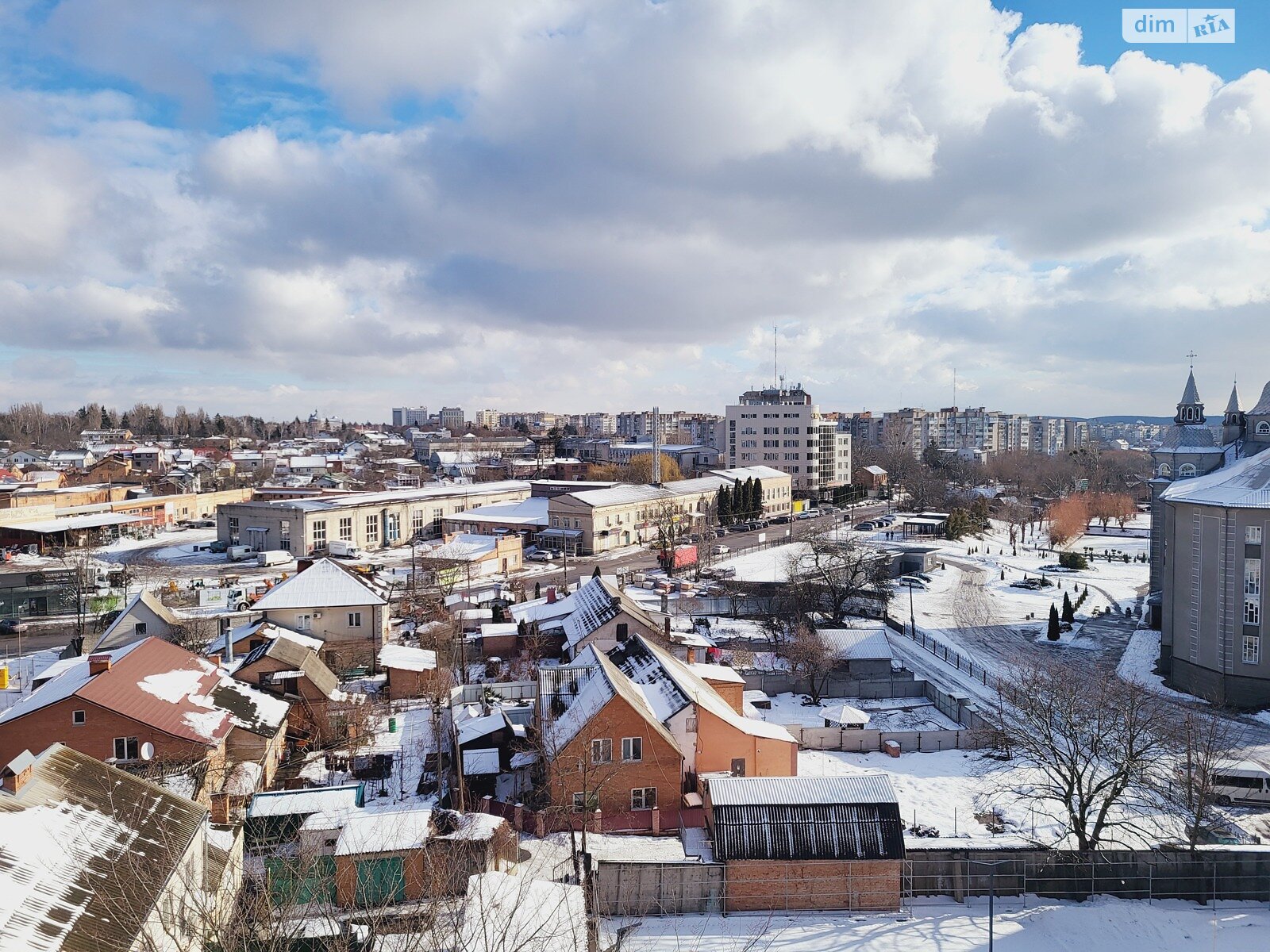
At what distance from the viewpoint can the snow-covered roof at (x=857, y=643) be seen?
30.7 meters

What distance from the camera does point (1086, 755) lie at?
20.7 m

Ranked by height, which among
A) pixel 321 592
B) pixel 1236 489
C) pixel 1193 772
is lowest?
pixel 1193 772

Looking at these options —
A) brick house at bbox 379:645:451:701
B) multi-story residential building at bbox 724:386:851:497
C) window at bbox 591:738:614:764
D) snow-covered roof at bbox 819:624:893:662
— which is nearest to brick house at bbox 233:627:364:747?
brick house at bbox 379:645:451:701

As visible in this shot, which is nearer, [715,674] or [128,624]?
[715,674]

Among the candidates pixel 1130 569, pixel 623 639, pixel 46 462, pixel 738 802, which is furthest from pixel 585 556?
Answer: pixel 46 462

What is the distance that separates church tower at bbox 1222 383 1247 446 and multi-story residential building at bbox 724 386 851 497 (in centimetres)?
→ 5299

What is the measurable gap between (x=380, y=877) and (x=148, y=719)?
7.80 metres

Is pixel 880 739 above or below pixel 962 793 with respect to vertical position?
above

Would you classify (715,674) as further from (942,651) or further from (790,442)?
(790,442)

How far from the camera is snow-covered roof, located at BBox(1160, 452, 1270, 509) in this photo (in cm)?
2703

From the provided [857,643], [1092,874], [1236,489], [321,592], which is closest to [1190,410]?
[1236,489]

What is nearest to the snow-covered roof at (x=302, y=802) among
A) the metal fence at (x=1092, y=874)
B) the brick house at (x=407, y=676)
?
the brick house at (x=407, y=676)

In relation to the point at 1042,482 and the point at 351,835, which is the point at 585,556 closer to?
the point at 351,835

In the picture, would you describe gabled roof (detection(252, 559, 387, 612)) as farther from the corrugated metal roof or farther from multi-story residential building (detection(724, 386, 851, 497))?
multi-story residential building (detection(724, 386, 851, 497))
